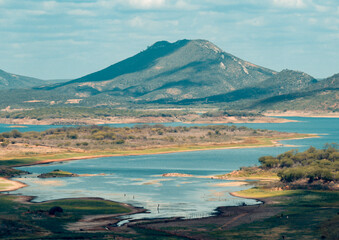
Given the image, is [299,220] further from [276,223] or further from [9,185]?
[9,185]

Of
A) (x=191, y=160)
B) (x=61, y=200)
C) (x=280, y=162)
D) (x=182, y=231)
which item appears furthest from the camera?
(x=191, y=160)

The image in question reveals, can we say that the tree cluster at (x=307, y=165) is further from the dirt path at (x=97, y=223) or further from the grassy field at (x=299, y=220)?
the dirt path at (x=97, y=223)

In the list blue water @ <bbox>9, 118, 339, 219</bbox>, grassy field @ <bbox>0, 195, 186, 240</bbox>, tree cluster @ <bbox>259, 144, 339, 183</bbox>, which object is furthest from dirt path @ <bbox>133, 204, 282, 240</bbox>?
tree cluster @ <bbox>259, 144, 339, 183</bbox>

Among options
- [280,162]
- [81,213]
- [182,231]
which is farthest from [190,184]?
[182,231]

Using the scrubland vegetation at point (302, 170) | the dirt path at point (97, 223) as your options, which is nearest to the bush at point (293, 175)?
the scrubland vegetation at point (302, 170)

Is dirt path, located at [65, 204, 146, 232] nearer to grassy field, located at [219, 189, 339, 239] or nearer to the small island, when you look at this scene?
grassy field, located at [219, 189, 339, 239]

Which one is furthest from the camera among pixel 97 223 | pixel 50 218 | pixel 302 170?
pixel 302 170

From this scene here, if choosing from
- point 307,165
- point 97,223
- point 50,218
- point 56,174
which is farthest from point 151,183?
point 50,218

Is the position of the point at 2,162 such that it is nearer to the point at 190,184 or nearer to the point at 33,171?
the point at 33,171
